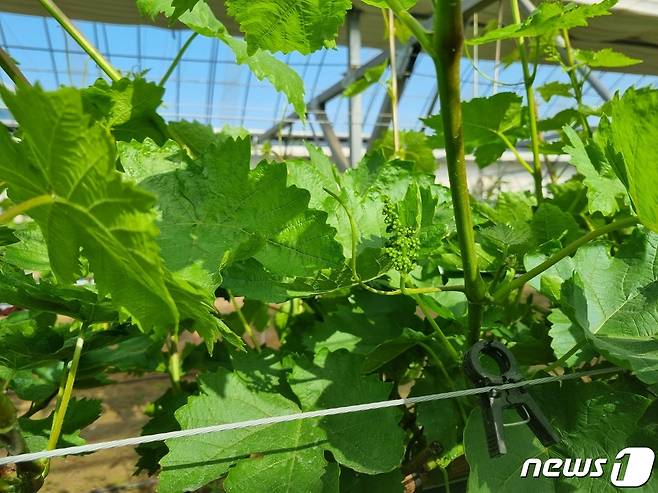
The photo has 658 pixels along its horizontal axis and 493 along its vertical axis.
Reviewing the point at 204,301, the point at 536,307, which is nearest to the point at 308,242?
the point at 204,301

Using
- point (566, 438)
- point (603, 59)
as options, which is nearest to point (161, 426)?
point (566, 438)

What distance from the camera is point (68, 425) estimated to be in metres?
0.63

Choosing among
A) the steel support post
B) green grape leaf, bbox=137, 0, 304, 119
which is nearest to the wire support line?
green grape leaf, bbox=137, 0, 304, 119

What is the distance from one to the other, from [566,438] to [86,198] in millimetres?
441

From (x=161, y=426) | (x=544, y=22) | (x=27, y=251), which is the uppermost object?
(x=544, y=22)

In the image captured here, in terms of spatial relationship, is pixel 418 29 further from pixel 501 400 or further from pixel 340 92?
pixel 340 92

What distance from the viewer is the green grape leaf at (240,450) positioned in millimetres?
486

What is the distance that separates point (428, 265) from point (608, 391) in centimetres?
25

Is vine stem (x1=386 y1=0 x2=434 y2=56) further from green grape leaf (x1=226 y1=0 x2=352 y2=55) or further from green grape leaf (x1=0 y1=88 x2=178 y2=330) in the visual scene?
green grape leaf (x1=0 y1=88 x2=178 y2=330)

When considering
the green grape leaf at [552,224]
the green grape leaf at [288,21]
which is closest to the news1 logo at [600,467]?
the green grape leaf at [552,224]

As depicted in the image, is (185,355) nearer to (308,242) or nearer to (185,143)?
(185,143)

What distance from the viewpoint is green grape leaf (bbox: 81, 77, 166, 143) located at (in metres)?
0.56

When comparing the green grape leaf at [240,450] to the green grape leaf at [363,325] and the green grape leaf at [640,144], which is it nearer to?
the green grape leaf at [363,325]

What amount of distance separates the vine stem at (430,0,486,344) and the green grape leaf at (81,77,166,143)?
1.09ft
